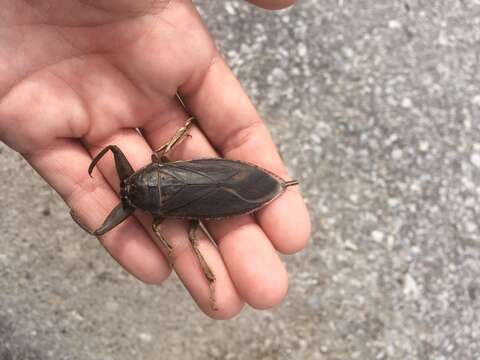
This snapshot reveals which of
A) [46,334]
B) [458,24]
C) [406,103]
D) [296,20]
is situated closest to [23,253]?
[46,334]

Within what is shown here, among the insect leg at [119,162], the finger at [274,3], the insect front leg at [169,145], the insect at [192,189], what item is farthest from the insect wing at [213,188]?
the finger at [274,3]

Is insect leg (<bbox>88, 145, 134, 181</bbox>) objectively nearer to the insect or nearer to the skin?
the insect

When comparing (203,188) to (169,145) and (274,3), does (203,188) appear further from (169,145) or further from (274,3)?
(274,3)

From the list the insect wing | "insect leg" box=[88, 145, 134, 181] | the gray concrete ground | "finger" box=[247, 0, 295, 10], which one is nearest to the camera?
"finger" box=[247, 0, 295, 10]

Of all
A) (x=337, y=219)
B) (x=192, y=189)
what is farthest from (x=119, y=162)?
(x=337, y=219)

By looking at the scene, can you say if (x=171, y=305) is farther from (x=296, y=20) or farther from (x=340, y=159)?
(x=296, y=20)

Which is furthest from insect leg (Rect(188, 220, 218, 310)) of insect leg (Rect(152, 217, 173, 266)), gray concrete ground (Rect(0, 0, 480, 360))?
gray concrete ground (Rect(0, 0, 480, 360))

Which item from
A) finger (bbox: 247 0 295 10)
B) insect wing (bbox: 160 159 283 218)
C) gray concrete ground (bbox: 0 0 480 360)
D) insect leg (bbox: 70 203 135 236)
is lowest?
gray concrete ground (bbox: 0 0 480 360)
